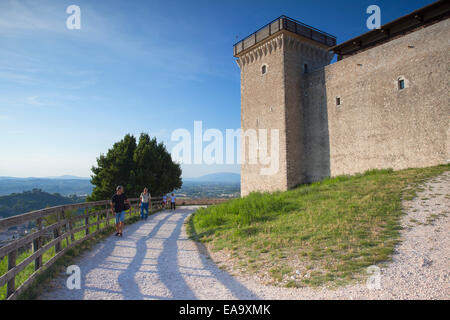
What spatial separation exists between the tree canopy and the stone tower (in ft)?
33.4

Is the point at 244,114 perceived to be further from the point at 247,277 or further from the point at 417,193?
the point at 247,277

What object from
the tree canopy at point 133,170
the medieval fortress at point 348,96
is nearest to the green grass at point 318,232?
the medieval fortress at point 348,96

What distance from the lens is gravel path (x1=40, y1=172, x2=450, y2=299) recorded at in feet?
14.6

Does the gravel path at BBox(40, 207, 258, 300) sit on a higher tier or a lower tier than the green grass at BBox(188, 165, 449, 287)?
lower

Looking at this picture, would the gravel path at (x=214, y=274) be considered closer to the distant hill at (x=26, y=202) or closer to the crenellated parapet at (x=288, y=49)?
the crenellated parapet at (x=288, y=49)

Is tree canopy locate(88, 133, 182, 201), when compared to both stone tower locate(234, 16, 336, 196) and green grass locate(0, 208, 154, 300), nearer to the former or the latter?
stone tower locate(234, 16, 336, 196)

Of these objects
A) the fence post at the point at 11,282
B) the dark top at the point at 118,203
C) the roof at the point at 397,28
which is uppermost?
the roof at the point at 397,28

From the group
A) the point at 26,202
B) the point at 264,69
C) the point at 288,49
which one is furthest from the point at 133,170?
the point at 26,202

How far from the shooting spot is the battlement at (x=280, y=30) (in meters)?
19.7

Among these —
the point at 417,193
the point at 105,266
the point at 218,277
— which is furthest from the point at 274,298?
the point at 417,193

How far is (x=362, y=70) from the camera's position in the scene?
17281mm

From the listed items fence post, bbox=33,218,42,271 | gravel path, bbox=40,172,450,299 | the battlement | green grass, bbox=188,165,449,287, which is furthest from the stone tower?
fence post, bbox=33,218,42,271

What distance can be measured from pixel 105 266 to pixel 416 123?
15870 millimetres

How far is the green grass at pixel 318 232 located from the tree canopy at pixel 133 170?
16093 millimetres
